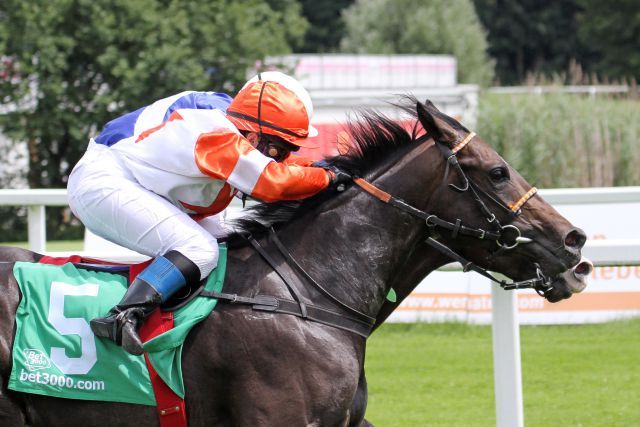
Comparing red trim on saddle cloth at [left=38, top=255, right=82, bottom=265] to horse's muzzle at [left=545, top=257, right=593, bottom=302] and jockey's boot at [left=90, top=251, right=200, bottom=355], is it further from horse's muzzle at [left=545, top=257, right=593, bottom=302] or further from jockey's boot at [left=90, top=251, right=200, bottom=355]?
horse's muzzle at [left=545, top=257, right=593, bottom=302]

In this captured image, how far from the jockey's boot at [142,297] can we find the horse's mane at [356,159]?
33 cm

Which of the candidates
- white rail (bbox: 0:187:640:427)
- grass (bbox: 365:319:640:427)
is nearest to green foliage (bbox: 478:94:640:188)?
grass (bbox: 365:319:640:427)

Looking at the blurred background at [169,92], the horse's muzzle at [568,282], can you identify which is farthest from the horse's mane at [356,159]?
the blurred background at [169,92]

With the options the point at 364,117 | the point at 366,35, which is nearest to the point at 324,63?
the point at 366,35

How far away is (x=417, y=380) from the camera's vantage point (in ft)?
22.0

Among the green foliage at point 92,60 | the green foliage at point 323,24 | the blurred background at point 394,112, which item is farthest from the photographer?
the green foliage at point 323,24

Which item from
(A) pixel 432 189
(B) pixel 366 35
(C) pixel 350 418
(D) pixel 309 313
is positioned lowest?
(B) pixel 366 35

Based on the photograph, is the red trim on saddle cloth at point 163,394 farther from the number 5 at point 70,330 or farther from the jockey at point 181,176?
the number 5 at point 70,330

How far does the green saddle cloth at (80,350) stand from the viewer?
3.80 m

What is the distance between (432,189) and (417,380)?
113 inches

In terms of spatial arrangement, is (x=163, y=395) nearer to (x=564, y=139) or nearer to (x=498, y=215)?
(x=498, y=215)

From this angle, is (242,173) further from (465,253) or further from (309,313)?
(465,253)

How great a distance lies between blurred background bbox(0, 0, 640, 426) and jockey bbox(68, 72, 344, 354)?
47 centimetres

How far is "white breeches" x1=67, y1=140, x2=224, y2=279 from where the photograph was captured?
390 centimetres
